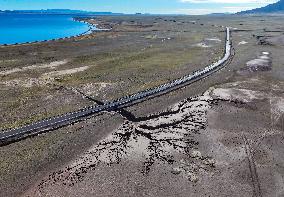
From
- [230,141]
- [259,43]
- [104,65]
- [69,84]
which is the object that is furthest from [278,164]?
[259,43]

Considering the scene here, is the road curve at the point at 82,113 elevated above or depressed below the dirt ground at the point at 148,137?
above

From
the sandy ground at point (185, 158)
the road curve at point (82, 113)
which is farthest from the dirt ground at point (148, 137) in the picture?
the road curve at point (82, 113)

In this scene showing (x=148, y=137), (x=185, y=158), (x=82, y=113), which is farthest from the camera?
(x=82, y=113)

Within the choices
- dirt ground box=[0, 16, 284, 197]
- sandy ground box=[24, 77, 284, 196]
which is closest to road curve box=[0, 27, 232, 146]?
dirt ground box=[0, 16, 284, 197]

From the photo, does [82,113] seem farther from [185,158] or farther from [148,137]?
[185,158]

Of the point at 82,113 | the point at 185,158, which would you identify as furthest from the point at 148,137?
the point at 82,113

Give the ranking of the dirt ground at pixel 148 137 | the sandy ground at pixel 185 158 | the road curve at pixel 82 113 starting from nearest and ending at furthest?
1. the sandy ground at pixel 185 158
2. the dirt ground at pixel 148 137
3. the road curve at pixel 82 113

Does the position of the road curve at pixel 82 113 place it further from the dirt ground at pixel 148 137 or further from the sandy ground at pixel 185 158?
the sandy ground at pixel 185 158

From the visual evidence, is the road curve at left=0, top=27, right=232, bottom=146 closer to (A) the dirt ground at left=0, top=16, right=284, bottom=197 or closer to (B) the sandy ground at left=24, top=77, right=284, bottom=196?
(A) the dirt ground at left=0, top=16, right=284, bottom=197
